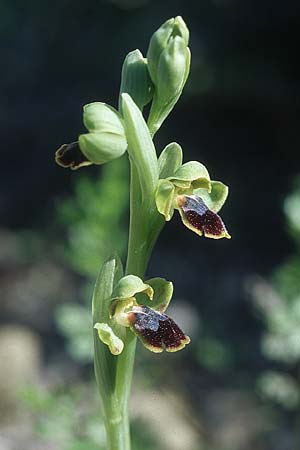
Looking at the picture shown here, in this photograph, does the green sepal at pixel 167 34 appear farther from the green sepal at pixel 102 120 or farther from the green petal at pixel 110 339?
the green petal at pixel 110 339

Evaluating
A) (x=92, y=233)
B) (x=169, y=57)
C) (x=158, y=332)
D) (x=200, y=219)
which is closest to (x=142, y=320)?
(x=158, y=332)

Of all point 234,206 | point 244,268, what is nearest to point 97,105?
point 244,268

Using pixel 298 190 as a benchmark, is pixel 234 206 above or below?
below

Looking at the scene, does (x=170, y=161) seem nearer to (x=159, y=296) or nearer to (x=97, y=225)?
(x=159, y=296)

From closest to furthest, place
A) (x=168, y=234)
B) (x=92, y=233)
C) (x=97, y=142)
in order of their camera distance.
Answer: (x=97, y=142) → (x=92, y=233) → (x=168, y=234)

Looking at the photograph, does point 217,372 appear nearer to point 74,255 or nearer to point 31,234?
point 74,255

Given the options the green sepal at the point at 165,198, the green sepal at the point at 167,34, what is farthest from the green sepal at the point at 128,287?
the green sepal at the point at 167,34
